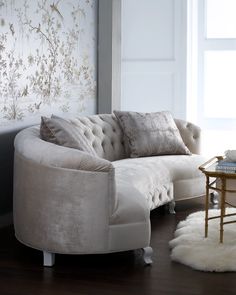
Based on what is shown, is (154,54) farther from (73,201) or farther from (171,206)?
(73,201)

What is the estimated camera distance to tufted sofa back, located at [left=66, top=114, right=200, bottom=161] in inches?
210

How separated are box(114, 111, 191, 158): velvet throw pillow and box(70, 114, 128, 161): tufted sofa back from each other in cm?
6

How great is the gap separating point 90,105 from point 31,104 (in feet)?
4.49

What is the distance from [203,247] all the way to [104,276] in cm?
73

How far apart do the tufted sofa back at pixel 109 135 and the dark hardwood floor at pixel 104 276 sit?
4.08 ft

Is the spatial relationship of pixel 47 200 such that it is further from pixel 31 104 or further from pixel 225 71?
pixel 225 71

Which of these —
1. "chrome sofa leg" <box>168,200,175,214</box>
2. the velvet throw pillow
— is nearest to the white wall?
the velvet throw pillow

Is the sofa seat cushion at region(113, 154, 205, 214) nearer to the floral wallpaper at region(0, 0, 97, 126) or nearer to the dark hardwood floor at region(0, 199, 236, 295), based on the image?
the dark hardwood floor at region(0, 199, 236, 295)

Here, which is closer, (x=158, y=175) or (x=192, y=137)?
(x=158, y=175)

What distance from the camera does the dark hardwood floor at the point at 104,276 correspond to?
11.5 feet

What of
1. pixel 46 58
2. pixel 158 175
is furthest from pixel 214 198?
pixel 46 58

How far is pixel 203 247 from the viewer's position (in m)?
4.14

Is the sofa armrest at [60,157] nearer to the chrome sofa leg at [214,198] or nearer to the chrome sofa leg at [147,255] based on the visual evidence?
the chrome sofa leg at [147,255]

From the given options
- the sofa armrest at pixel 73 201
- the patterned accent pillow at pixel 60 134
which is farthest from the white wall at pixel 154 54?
the sofa armrest at pixel 73 201
